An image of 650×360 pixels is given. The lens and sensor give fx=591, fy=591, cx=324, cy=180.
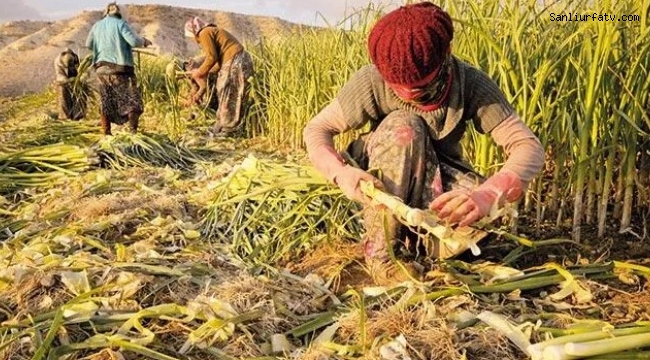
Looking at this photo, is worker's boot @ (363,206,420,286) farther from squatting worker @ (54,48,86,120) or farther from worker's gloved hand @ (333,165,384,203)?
squatting worker @ (54,48,86,120)

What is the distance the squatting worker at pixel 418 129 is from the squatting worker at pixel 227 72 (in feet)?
13.7

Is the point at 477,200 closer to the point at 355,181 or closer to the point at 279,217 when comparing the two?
the point at 355,181

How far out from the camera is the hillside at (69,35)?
55.8ft

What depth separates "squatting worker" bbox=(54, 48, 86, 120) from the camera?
25.6ft

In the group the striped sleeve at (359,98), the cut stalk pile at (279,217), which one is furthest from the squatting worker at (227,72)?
the striped sleeve at (359,98)

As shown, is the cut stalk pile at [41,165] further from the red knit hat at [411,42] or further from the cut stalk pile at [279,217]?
the red knit hat at [411,42]

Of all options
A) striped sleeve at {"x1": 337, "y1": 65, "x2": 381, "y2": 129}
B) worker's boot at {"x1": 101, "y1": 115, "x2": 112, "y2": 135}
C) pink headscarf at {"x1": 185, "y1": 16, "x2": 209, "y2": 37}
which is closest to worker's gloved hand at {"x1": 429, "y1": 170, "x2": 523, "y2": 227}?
striped sleeve at {"x1": 337, "y1": 65, "x2": 381, "y2": 129}

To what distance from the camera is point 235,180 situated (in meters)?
2.89

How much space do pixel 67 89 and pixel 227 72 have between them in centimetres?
301

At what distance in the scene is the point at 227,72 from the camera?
20.0 feet

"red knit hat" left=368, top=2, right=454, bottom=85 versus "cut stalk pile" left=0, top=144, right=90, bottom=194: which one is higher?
"red knit hat" left=368, top=2, right=454, bottom=85

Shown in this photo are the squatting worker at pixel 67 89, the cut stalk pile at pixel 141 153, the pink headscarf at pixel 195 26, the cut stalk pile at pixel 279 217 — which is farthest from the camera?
the squatting worker at pixel 67 89

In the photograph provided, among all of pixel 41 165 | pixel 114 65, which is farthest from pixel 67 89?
pixel 41 165

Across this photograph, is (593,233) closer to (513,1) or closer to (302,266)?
(513,1)
